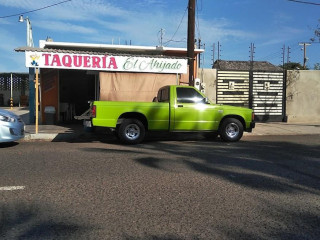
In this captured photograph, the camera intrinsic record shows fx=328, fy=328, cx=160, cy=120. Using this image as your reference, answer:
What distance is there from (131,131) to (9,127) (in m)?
3.48

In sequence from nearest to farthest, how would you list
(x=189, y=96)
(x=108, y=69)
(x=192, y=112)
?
(x=192, y=112)
(x=189, y=96)
(x=108, y=69)

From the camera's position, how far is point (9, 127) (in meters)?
9.05

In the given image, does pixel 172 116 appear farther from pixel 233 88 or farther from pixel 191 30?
pixel 233 88

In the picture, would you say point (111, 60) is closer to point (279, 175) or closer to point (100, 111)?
point (100, 111)

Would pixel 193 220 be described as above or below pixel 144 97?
below

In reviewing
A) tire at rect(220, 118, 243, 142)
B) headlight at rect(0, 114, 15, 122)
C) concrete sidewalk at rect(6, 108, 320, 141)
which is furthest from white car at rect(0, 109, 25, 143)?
tire at rect(220, 118, 243, 142)

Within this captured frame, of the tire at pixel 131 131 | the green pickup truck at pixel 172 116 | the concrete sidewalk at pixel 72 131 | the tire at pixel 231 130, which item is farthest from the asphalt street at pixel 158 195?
the concrete sidewalk at pixel 72 131

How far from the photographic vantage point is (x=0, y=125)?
29.3 ft

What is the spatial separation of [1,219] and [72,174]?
7.14ft

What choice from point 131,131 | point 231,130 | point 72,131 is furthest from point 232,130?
point 72,131

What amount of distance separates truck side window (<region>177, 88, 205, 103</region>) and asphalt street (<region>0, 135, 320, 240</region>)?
8.67 feet

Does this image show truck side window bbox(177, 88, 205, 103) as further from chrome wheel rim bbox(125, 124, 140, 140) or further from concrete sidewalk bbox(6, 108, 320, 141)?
concrete sidewalk bbox(6, 108, 320, 141)

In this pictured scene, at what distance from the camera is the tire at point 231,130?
10898 millimetres

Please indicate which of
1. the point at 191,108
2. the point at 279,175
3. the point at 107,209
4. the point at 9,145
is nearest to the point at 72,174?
the point at 107,209
